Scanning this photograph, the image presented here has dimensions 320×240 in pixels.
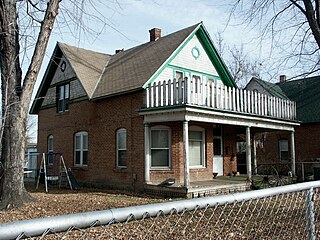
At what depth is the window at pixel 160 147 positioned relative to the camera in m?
16.0

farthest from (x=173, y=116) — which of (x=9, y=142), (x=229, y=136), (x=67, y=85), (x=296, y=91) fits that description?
(x=296, y=91)

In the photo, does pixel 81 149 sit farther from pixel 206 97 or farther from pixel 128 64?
pixel 206 97

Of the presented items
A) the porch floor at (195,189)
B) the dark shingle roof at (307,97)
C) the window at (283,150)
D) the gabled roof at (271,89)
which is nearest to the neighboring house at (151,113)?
the porch floor at (195,189)

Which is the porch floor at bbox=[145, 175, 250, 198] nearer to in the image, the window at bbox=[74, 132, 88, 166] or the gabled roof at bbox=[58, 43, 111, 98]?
the window at bbox=[74, 132, 88, 166]

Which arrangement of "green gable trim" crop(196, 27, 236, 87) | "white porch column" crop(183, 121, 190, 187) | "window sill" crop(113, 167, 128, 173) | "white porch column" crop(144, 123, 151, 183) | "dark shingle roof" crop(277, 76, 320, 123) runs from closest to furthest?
"white porch column" crop(183, 121, 190, 187) → "white porch column" crop(144, 123, 151, 183) → "window sill" crop(113, 167, 128, 173) → "green gable trim" crop(196, 27, 236, 87) → "dark shingle roof" crop(277, 76, 320, 123)

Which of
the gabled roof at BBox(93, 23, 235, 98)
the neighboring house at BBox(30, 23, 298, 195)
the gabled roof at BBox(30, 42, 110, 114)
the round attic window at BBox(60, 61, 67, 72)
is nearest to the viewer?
the neighboring house at BBox(30, 23, 298, 195)

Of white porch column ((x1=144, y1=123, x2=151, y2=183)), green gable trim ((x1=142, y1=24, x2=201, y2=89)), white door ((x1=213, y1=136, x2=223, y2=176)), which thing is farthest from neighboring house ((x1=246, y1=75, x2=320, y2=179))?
white porch column ((x1=144, y1=123, x2=151, y2=183))

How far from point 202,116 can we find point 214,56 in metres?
6.47

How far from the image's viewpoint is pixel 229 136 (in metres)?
21.2

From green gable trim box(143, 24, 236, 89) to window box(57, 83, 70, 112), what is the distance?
759cm

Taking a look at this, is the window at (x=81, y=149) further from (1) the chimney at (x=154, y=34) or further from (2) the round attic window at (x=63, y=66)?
(1) the chimney at (x=154, y=34)

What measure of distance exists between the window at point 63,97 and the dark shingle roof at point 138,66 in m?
2.77

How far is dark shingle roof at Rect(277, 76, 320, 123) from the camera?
2567cm

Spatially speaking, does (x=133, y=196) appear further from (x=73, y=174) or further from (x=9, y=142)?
(x=73, y=174)
